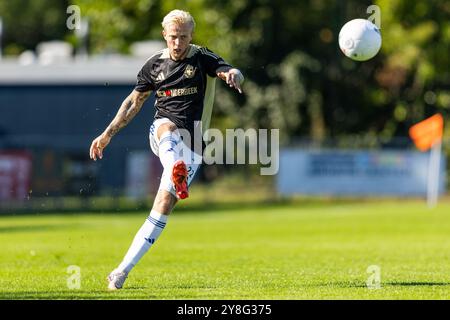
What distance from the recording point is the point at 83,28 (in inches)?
1864

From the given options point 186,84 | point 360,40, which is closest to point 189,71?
point 186,84

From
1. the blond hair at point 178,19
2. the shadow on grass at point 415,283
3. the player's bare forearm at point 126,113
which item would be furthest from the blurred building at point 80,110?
the blond hair at point 178,19

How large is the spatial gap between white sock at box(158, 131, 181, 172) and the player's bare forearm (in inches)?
23.7

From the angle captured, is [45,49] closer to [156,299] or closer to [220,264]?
[220,264]

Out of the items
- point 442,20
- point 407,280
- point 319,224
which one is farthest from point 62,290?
point 442,20

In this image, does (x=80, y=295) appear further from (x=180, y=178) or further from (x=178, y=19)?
(x=178, y=19)

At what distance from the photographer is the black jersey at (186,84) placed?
10.5m

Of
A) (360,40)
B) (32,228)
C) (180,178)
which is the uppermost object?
(360,40)

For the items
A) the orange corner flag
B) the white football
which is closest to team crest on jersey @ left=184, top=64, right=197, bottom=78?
the white football

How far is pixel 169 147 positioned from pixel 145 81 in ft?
2.83

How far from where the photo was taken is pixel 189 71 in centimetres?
1050

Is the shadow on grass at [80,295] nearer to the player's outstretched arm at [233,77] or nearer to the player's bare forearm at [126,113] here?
the player's bare forearm at [126,113]

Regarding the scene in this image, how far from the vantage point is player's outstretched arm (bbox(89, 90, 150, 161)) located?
10.8 metres

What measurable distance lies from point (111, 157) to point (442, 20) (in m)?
19.8
